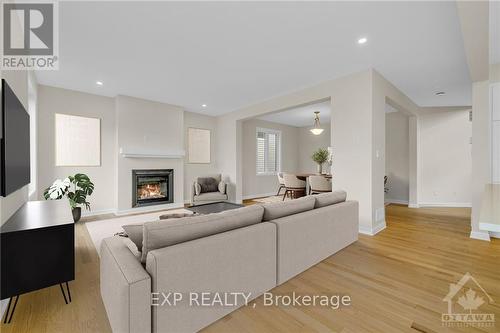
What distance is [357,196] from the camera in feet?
12.2

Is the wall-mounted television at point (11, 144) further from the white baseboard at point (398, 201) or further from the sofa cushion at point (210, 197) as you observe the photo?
the white baseboard at point (398, 201)

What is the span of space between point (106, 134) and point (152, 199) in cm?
189

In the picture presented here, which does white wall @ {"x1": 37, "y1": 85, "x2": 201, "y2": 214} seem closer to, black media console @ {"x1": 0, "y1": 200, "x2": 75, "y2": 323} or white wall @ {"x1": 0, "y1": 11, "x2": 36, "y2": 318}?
white wall @ {"x1": 0, "y1": 11, "x2": 36, "y2": 318}

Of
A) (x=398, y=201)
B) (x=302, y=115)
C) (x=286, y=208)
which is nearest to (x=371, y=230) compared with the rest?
(x=286, y=208)

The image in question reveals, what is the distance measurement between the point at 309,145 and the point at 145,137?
6067 mm

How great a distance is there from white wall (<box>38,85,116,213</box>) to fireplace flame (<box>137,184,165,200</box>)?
0.58 m

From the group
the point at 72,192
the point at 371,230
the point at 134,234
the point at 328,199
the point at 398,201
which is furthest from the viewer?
the point at 398,201

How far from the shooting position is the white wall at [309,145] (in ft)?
27.5

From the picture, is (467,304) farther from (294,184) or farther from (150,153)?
(150,153)

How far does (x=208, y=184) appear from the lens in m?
5.89

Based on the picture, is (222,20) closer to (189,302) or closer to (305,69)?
(305,69)

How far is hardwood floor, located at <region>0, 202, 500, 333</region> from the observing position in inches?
62.5

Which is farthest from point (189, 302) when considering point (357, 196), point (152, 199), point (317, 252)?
point (152, 199)

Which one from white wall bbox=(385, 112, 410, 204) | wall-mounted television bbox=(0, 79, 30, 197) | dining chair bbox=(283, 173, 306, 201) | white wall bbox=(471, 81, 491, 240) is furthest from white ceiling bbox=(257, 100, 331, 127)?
wall-mounted television bbox=(0, 79, 30, 197)
